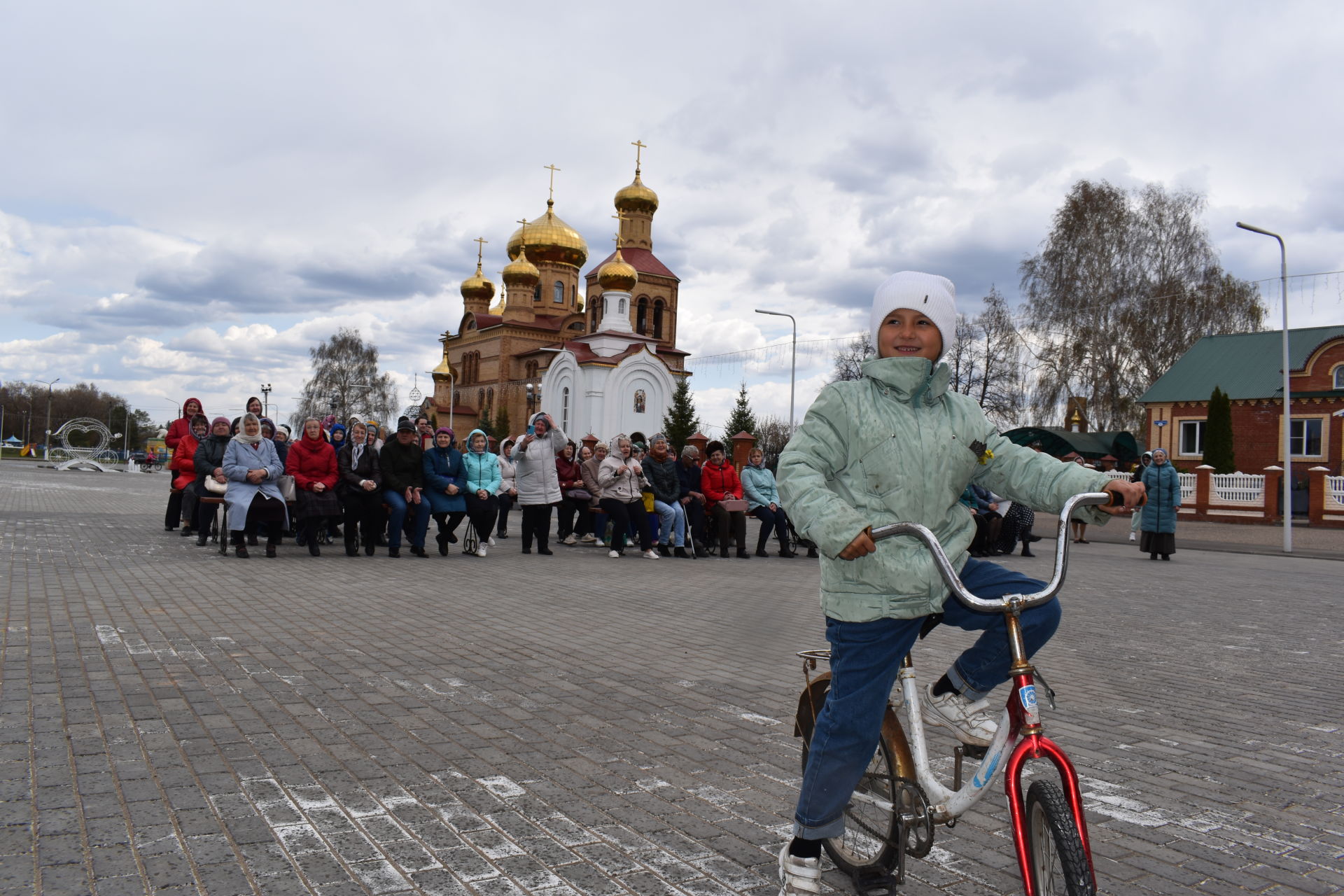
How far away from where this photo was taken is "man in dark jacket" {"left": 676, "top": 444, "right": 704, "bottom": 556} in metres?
15.2

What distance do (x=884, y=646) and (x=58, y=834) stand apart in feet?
8.91

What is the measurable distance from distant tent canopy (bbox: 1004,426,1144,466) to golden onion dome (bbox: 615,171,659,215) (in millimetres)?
36257

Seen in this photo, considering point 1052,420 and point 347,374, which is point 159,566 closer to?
point 1052,420

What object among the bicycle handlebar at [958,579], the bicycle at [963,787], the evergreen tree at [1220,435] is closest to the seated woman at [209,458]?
the bicycle at [963,787]

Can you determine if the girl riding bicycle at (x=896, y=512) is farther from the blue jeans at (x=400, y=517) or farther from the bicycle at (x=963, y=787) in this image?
the blue jeans at (x=400, y=517)

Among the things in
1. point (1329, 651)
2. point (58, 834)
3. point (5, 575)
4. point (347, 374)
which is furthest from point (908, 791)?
point (347, 374)

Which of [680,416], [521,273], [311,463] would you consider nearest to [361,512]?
[311,463]

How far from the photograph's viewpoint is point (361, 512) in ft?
42.1

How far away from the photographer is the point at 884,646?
2.77 metres

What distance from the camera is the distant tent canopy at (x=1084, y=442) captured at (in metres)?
45.1

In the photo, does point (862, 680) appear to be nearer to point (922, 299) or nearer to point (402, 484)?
point (922, 299)

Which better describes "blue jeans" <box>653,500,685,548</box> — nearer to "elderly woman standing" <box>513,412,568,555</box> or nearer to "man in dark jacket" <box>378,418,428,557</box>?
"elderly woman standing" <box>513,412,568,555</box>

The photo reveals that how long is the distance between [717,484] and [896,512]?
42.3ft

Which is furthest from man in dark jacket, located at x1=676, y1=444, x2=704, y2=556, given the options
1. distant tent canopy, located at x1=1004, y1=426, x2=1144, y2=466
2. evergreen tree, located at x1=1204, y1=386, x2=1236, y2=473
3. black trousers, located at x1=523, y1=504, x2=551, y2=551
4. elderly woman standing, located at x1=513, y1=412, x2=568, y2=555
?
distant tent canopy, located at x1=1004, y1=426, x2=1144, y2=466
